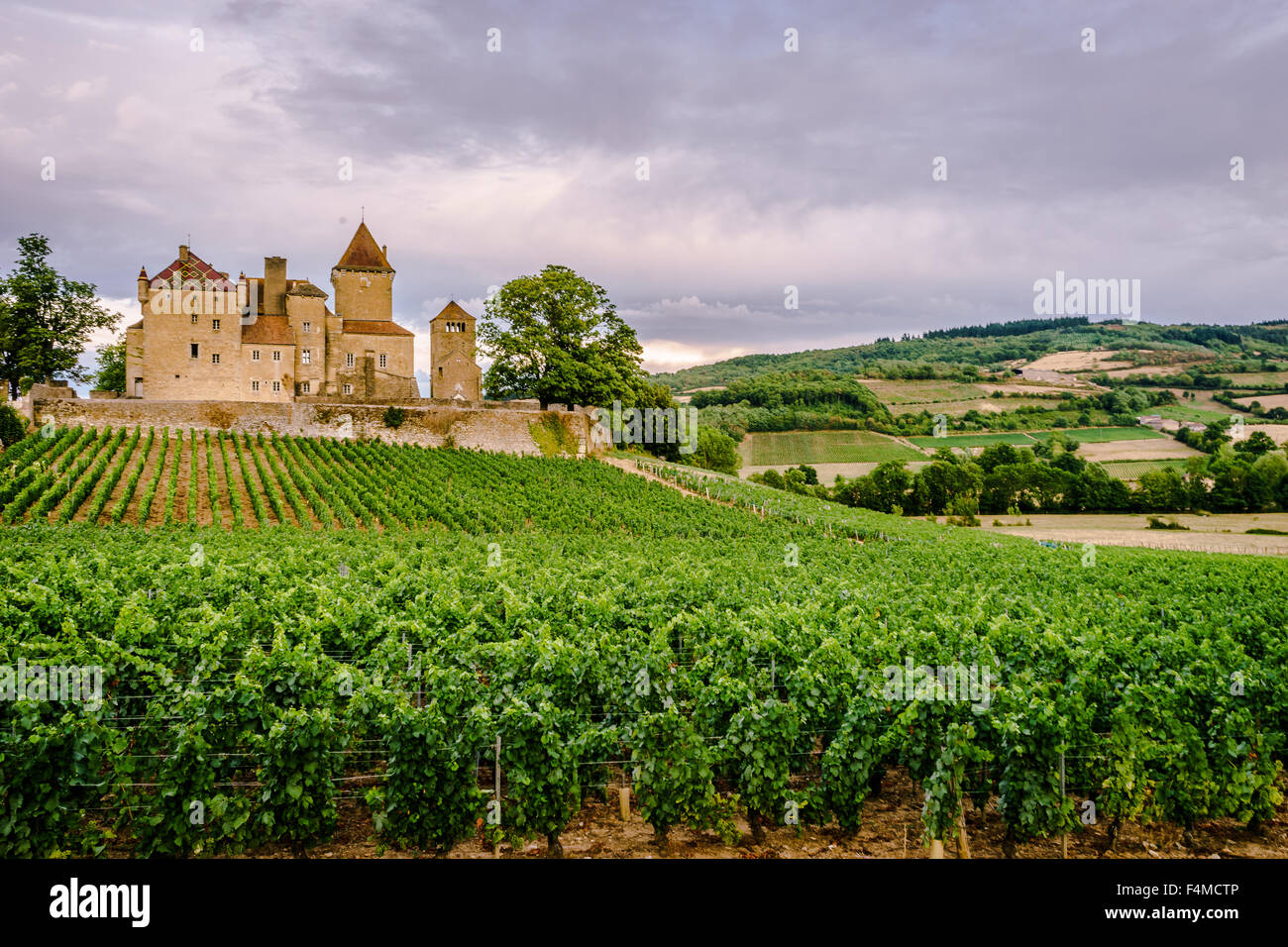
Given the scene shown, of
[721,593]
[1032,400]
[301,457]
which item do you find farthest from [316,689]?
[1032,400]

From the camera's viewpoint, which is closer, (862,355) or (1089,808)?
(1089,808)

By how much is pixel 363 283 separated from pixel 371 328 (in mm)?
3837

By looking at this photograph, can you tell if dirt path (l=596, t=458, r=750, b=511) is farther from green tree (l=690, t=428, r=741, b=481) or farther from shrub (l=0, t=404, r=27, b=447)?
shrub (l=0, t=404, r=27, b=447)

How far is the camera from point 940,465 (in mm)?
71812

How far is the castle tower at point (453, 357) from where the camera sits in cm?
5434

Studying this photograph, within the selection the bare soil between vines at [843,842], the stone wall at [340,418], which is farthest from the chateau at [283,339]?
the bare soil between vines at [843,842]

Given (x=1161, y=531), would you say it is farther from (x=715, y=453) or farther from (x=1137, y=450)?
(x=715, y=453)

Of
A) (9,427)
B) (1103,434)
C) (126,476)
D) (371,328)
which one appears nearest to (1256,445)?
(1103,434)

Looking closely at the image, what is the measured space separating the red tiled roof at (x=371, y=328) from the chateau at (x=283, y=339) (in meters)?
0.07

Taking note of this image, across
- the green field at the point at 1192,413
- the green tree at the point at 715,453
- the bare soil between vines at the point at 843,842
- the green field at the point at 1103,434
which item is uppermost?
the green field at the point at 1192,413

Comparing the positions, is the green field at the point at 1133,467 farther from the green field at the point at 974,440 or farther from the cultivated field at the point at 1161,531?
the green field at the point at 974,440

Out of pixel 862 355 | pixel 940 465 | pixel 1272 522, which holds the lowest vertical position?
pixel 1272 522

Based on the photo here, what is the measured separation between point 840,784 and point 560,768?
10.0 feet
